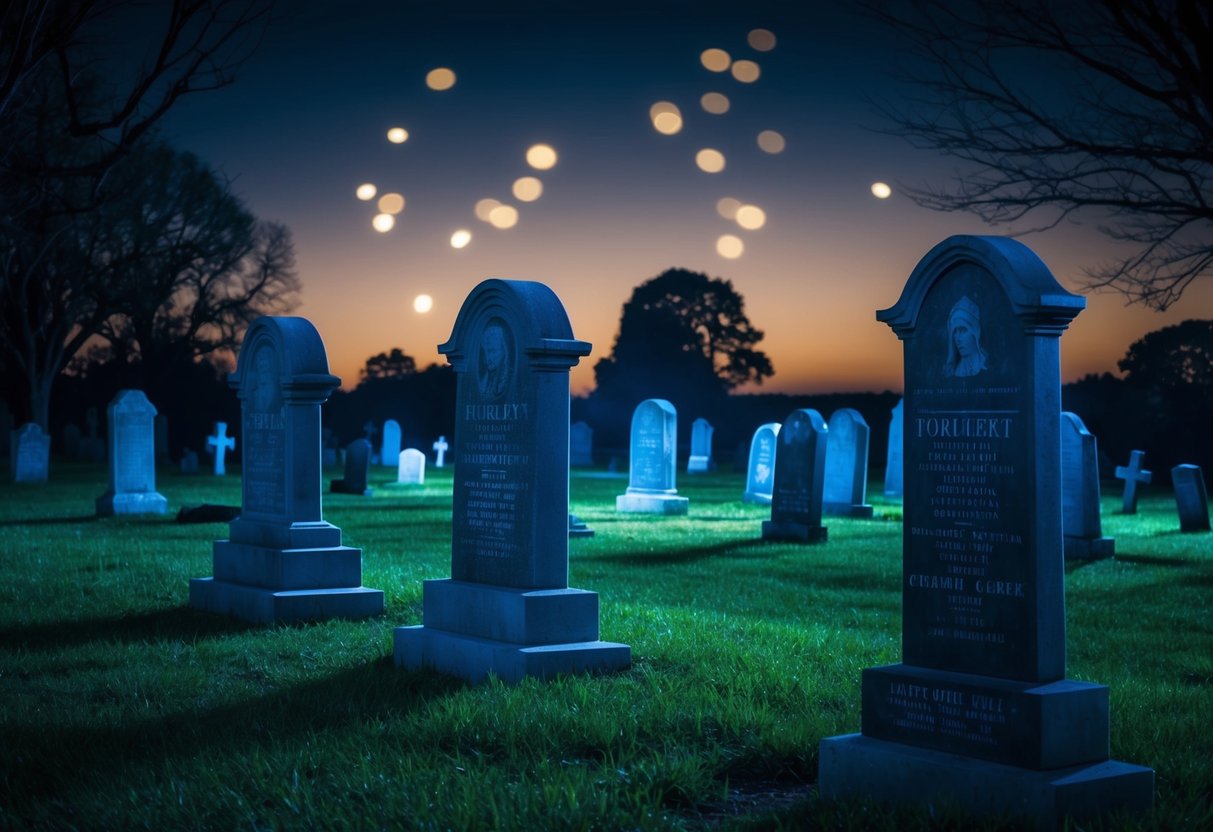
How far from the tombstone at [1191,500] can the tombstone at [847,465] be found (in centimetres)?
523

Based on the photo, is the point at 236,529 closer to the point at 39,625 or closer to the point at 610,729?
the point at 39,625

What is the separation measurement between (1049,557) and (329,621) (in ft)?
21.9

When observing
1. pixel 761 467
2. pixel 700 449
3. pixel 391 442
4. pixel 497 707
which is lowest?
pixel 497 707

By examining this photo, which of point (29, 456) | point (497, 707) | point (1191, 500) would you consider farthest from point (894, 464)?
point (497, 707)

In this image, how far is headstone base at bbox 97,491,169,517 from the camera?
21.8 metres

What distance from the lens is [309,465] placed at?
11086 millimetres

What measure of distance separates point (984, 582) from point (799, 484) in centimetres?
1320

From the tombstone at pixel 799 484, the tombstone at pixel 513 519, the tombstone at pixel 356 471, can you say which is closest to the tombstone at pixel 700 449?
the tombstone at pixel 356 471

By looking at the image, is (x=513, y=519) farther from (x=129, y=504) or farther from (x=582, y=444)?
(x=582, y=444)

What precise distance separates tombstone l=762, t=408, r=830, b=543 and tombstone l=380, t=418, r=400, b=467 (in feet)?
80.6

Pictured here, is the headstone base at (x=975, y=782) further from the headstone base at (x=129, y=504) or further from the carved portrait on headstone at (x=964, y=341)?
the headstone base at (x=129, y=504)

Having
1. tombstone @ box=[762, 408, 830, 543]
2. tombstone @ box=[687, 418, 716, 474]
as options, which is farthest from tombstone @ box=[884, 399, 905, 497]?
tombstone @ box=[687, 418, 716, 474]

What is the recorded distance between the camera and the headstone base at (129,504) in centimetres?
2178

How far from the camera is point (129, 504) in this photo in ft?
72.0
